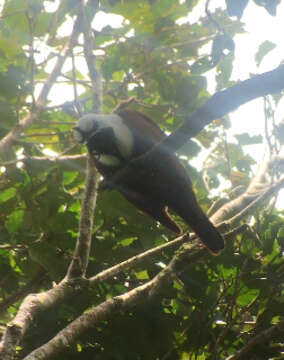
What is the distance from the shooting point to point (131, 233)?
114 inches

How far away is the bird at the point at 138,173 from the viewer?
9.46 feet

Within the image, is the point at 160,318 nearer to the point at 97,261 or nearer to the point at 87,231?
the point at 97,261

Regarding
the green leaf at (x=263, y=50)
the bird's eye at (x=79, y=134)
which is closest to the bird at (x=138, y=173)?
the bird's eye at (x=79, y=134)

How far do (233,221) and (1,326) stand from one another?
140cm

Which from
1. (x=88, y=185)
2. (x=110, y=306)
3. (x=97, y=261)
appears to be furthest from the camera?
(x=97, y=261)

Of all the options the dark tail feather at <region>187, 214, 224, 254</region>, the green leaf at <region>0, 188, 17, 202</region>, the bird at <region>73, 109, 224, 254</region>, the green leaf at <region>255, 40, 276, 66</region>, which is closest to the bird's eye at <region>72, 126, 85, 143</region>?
the bird at <region>73, 109, 224, 254</region>

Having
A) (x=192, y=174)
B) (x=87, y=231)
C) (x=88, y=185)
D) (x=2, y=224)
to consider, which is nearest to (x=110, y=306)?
(x=87, y=231)

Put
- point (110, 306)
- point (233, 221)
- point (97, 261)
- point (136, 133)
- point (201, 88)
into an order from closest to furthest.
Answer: point (110, 306) → point (233, 221) → point (97, 261) → point (136, 133) → point (201, 88)

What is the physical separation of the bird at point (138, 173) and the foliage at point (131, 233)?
0.10 m

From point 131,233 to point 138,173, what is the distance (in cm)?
42

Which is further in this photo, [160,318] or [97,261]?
[97,261]

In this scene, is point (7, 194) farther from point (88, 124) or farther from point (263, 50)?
point (263, 50)

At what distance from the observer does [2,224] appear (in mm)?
2969

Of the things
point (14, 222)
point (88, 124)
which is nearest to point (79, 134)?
point (88, 124)
